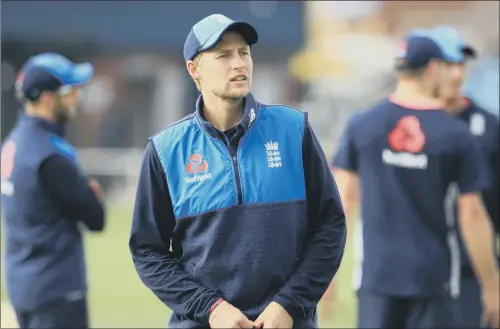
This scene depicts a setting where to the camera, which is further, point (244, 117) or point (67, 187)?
point (67, 187)

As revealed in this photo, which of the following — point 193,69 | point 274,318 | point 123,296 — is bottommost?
point 123,296

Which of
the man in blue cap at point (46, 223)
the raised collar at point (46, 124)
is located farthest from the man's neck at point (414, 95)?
the raised collar at point (46, 124)

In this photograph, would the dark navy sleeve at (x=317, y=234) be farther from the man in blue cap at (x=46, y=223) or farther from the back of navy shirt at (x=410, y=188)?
the man in blue cap at (x=46, y=223)

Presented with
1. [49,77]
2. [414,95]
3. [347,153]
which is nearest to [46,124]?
[49,77]

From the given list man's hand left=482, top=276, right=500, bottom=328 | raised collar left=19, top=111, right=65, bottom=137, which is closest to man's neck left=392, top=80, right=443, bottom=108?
man's hand left=482, top=276, right=500, bottom=328

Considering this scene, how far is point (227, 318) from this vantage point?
13.1 ft

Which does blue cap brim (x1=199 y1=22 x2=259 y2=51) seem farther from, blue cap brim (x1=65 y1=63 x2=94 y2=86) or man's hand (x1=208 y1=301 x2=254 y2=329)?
blue cap brim (x1=65 y1=63 x2=94 y2=86)

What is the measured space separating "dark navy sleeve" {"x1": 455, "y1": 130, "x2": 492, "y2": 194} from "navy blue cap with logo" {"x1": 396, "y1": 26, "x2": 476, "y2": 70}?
59 cm

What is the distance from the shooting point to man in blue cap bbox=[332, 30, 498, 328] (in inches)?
229

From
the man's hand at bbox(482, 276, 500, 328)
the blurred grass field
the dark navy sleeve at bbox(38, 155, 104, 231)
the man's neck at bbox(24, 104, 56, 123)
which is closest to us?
the man's hand at bbox(482, 276, 500, 328)

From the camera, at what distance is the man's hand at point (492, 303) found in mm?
5973

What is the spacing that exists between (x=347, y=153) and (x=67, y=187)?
152 centimetres

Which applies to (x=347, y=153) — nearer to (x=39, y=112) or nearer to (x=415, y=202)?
(x=415, y=202)

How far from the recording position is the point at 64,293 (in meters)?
6.17
